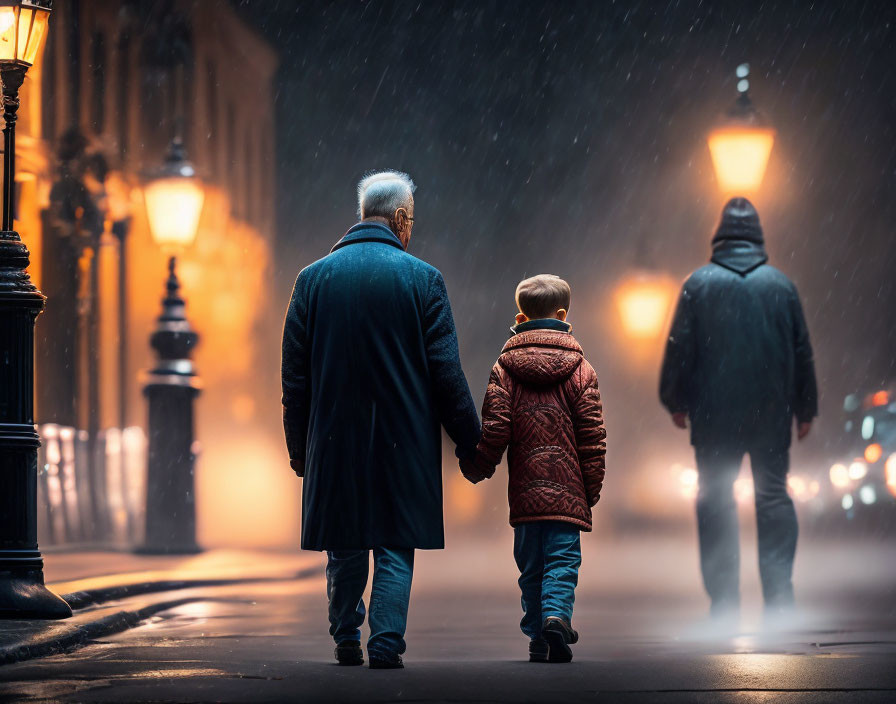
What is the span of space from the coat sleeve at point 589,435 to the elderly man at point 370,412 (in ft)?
1.30

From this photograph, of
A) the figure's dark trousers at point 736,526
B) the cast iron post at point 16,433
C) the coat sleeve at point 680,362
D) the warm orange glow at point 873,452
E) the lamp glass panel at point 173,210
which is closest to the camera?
the cast iron post at point 16,433

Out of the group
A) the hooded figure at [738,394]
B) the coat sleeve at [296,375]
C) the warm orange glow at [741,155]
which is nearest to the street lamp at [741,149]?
the warm orange glow at [741,155]

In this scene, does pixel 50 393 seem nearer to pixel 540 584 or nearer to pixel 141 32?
pixel 141 32

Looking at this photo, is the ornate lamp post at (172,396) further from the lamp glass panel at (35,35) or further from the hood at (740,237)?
the hood at (740,237)

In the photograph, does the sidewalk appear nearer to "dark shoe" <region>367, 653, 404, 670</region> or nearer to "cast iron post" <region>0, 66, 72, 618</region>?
"cast iron post" <region>0, 66, 72, 618</region>

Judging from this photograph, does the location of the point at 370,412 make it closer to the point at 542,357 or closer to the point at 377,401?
the point at 377,401

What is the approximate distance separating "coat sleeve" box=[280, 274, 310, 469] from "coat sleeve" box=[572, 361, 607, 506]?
968 millimetres

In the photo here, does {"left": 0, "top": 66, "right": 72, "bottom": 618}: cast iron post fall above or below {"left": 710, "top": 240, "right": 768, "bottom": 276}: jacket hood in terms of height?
below

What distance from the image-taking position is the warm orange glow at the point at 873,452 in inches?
657

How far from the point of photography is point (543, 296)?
273 inches

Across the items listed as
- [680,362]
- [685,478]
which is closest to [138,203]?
[685,478]

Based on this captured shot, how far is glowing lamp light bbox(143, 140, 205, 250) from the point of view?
48.1 feet

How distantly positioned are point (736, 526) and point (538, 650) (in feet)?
7.56

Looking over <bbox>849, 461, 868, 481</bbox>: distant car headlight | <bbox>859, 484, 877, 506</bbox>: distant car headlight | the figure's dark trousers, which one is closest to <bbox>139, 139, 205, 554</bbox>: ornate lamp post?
<bbox>859, 484, 877, 506</bbox>: distant car headlight
